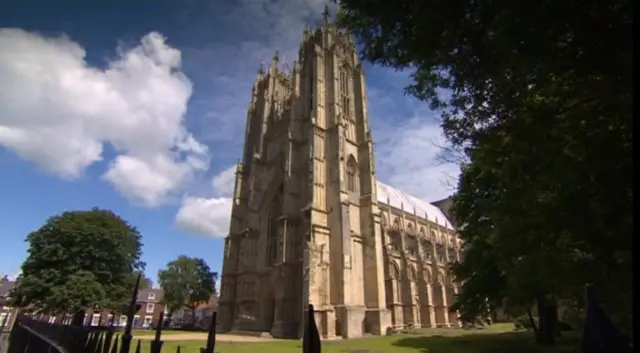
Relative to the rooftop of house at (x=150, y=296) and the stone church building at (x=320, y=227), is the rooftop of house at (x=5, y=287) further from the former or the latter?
the stone church building at (x=320, y=227)

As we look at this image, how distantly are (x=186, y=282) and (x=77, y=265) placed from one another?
23.8 m

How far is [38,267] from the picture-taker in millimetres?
31047

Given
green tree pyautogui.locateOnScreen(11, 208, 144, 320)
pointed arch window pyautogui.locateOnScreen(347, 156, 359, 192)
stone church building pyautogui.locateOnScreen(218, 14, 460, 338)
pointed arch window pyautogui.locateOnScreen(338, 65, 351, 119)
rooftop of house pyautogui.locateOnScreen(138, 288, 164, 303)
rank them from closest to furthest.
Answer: stone church building pyautogui.locateOnScreen(218, 14, 460, 338) → green tree pyautogui.locateOnScreen(11, 208, 144, 320) → pointed arch window pyautogui.locateOnScreen(347, 156, 359, 192) → pointed arch window pyautogui.locateOnScreen(338, 65, 351, 119) → rooftop of house pyautogui.locateOnScreen(138, 288, 164, 303)

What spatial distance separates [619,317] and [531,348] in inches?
482

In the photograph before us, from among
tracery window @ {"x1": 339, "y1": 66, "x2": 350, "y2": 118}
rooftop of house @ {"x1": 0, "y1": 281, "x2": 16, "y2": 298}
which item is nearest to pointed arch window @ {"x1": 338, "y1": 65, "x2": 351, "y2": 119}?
tracery window @ {"x1": 339, "y1": 66, "x2": 350, "y2": 118}

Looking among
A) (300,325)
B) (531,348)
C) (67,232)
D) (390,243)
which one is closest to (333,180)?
(300,325)

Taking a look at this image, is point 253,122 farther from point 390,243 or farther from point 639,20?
point 639,20

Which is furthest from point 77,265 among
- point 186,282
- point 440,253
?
point 440,253

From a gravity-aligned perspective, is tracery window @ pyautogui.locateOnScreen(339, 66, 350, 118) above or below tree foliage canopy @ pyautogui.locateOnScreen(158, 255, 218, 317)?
above

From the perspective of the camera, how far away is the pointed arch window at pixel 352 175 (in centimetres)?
3394

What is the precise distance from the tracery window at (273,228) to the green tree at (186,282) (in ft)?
82.2

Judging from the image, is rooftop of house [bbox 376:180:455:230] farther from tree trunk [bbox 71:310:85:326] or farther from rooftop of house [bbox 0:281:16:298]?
rooftop of house [bbox 0:281:16:298]

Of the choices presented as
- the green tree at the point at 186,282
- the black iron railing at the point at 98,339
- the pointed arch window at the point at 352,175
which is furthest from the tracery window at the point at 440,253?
the black iron railing at the point at 98,339

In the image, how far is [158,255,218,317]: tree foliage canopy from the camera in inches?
2073
